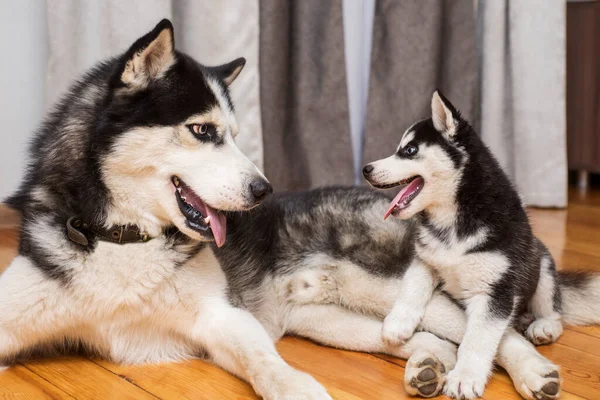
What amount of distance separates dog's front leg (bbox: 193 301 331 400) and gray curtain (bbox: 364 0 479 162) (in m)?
2.14

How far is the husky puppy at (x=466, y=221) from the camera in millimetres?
1937

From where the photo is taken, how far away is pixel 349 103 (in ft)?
12.8

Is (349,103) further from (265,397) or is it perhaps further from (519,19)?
(265,397)

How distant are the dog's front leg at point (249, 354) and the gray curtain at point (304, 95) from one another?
1.90 metres

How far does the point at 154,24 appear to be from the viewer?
3287 mm

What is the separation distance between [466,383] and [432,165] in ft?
2.01

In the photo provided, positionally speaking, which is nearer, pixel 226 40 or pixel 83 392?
pixel 83 392

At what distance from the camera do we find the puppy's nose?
5.84 ft

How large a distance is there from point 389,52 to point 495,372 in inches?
91.9

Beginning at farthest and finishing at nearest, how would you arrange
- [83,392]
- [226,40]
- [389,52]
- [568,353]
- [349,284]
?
1. [389,52]
2. [226,40]
3. [349,284]
4. [568,353]
5. [83,392]

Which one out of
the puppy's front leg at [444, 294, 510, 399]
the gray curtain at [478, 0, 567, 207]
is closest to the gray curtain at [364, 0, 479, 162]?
the gray curtain at [478, 0, 567, 207]

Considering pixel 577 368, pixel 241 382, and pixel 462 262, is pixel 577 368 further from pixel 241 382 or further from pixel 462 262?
pixel 241 382

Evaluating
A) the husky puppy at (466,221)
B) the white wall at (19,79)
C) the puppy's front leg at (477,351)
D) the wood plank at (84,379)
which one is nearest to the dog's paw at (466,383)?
the puppy's front leg at (477,351)

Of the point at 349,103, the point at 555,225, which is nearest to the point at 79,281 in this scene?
the point at 349,103
